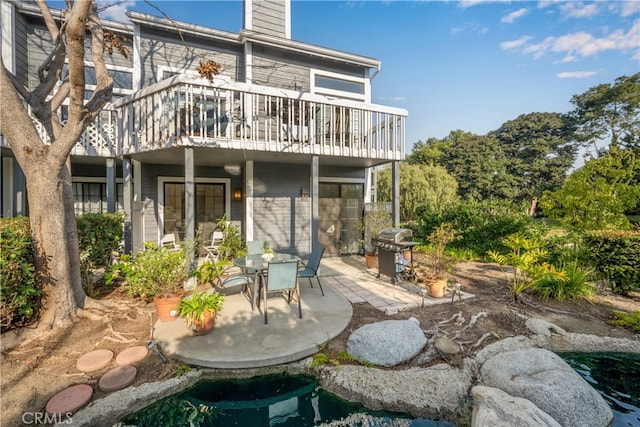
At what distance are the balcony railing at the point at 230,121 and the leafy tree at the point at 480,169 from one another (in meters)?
19.3

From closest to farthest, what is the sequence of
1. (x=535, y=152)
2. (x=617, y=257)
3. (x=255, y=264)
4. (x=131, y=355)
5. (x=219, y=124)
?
1. (x=131, y=355)
2. (x=255, y=264)
3. (x=617, y=257)
4. (x=219, y=124)
5. (x=535, y=152)

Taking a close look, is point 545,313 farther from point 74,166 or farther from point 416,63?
point 74,166

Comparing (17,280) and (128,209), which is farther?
(128,209)

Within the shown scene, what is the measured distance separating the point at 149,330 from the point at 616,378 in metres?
6.05

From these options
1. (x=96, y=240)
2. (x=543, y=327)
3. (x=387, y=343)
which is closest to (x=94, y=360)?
(x=96, y=240)

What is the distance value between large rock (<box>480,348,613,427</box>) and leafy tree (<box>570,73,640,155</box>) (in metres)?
31.5

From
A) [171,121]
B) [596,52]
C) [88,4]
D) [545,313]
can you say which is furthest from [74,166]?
[596,52]

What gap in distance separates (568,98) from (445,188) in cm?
2162

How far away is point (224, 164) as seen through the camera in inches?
313

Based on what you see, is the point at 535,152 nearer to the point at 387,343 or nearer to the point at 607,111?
the point at 607,111

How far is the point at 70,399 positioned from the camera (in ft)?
8.16

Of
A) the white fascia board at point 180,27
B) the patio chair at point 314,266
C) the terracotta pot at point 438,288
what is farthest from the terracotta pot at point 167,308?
the white fascia board at point 180,27

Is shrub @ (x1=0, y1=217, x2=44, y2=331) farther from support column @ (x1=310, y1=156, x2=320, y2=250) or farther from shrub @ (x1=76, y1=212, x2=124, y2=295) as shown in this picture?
support column @ (x1=310, y1=156, x2=320, y2=250)

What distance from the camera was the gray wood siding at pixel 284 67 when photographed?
816 cm
